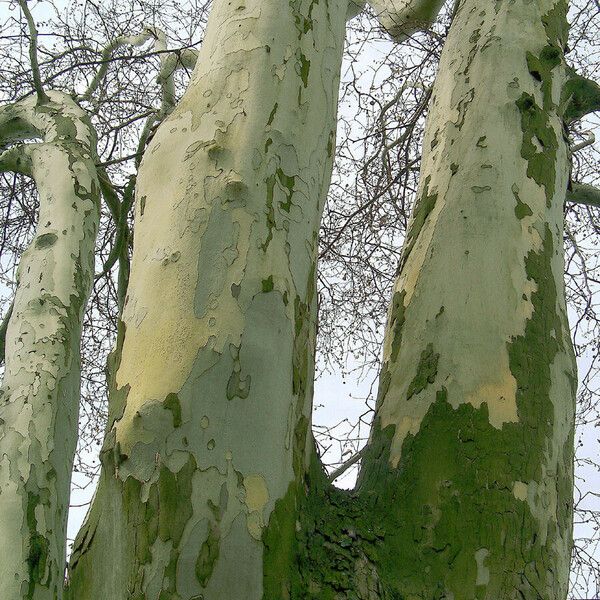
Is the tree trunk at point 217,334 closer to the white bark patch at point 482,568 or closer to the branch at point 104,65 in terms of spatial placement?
the white bark patch at point 482,568

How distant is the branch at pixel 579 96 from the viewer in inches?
86.3

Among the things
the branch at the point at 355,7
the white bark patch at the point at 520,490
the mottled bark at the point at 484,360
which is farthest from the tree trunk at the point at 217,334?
the branch at the point at 355,7

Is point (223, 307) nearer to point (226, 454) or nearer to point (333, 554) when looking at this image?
point (226, 454)

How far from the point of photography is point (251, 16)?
1.61 m

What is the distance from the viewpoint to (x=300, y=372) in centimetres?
128

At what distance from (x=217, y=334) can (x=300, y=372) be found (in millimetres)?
185

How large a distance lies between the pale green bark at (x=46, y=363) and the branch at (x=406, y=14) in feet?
5.54

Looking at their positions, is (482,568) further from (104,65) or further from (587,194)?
(104,65)

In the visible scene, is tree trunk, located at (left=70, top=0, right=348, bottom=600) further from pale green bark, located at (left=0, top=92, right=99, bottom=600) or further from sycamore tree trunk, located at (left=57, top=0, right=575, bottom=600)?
pale green bark, located at (left=0, top=92, right=99, bottom=600)

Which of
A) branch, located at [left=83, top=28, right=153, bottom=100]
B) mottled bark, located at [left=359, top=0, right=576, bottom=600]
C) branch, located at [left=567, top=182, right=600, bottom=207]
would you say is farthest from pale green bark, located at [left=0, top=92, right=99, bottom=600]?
branch, located at [left=567, top=182, right=600, bottom=207]

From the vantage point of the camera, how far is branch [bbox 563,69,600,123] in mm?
2191

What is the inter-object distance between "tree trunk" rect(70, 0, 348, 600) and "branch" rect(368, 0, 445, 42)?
238 cm

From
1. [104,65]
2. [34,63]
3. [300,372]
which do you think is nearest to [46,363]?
[300,372]

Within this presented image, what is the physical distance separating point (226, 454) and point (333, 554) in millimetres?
277
